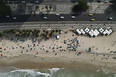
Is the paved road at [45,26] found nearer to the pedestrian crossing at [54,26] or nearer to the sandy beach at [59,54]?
the pedestrian crossing at [54,26]

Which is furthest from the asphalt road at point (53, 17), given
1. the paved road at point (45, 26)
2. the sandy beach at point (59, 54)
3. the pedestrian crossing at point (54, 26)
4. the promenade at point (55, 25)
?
the sandy beach at point (59, 54)

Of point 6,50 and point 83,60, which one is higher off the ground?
point 6,50

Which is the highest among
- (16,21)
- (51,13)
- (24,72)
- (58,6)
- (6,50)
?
(58,6)

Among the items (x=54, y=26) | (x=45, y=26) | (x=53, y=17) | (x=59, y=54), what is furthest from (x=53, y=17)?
(x=59, y=54)

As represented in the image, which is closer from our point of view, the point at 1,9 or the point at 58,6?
the point at 1,9

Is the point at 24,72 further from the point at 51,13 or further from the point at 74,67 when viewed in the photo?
the point at 51,13

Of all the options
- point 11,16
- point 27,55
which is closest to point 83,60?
point 27,55

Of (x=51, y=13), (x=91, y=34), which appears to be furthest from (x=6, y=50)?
(x=91, y=34)

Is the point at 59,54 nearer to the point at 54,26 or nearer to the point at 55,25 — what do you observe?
the point at 54,26

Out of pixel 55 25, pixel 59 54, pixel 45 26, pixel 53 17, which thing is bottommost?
pixel 59 54
